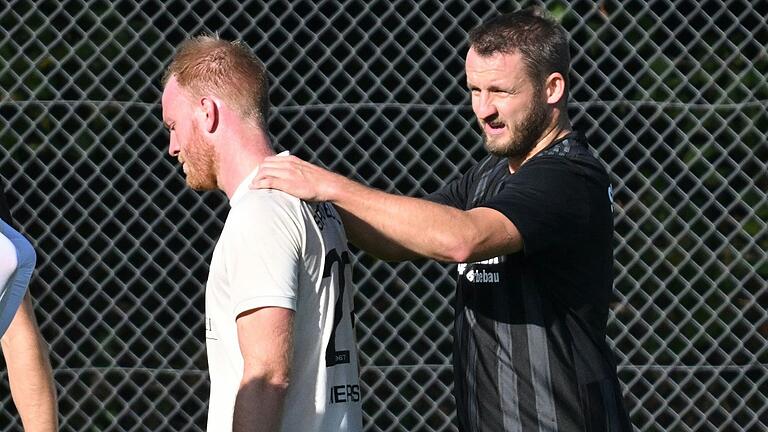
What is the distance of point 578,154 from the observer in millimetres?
2715

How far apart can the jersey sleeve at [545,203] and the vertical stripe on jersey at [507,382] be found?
8.7 inches

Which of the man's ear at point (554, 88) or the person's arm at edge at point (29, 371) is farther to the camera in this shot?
the person's arm at edge at point (29, 371)

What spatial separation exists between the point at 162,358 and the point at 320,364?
239 cm

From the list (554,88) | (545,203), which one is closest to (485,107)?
(554,88)

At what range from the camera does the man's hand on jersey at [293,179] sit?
2.27 meters

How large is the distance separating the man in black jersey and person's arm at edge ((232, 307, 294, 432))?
387 mm

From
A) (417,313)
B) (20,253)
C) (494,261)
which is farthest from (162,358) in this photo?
(20,253)

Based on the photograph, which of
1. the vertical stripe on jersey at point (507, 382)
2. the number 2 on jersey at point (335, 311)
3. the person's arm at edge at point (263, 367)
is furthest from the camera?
the vertical stripe on jersey at point (507, 382)

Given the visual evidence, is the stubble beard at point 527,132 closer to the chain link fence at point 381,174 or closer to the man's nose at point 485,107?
the man's nose at point 485,107

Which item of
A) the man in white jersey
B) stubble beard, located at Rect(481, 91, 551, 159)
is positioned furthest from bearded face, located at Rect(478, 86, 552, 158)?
the man in white jersey

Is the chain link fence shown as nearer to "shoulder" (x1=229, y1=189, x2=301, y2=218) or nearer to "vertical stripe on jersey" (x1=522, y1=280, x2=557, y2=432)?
"vertical stripe on jersey" (x1=522, y1=280, x2=557, y2=432)

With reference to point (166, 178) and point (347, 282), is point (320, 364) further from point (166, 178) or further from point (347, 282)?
point (166, 178)

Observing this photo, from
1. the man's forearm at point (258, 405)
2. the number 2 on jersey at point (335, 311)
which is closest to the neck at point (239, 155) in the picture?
the number 2 on jersey at point (335, 311)

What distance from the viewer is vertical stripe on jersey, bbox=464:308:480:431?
9.10 ft
